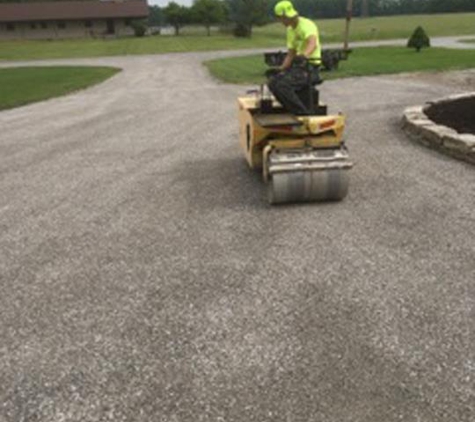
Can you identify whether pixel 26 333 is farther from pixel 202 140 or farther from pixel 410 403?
pixel 202 140

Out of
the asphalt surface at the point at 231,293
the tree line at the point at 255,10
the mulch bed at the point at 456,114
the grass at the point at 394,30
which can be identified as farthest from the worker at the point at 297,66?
the tree line at the point at 255,10

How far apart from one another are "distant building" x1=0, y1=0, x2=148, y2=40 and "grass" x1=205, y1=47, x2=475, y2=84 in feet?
151

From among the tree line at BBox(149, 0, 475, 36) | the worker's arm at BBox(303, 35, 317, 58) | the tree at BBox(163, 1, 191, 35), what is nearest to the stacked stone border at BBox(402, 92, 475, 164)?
the worker's arm at BBox(303, 35, 317, 58)

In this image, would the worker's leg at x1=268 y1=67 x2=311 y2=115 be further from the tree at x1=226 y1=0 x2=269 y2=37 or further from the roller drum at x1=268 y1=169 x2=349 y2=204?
the tree at x1=226 y1=0 x2=269 y2=37

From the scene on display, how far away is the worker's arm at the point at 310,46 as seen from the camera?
696 centimetres

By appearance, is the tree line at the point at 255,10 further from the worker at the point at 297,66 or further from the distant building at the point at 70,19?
the worker at the point at 297,66

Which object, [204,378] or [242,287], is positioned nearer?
[204,378]

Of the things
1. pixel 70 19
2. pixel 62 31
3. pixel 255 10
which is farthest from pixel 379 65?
pixel 62 31

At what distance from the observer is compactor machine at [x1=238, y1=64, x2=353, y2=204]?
6.70 metres

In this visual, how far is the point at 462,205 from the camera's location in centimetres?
684

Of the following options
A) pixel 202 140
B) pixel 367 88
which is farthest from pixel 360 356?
pixel 367 88

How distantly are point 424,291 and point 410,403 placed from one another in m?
1.55

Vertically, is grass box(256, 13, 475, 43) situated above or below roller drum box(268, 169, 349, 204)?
below

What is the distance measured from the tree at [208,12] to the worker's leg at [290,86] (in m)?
62.4
